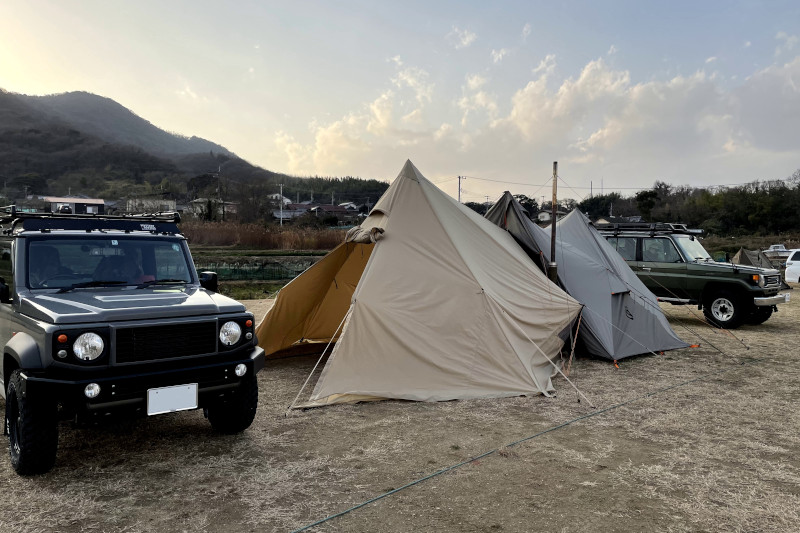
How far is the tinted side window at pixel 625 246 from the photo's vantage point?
500 inches

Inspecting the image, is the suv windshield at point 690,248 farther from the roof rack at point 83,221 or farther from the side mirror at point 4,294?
the side mirror at point 4,294

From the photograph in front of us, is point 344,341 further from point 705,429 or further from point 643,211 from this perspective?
point 643,211

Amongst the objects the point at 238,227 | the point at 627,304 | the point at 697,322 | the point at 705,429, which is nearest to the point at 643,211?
the point at 238,227

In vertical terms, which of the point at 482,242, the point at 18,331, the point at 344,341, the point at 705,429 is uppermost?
the point at 482,242

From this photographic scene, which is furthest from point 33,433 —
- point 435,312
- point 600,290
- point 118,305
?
point 600,290

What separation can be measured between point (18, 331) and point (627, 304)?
8263 millimetres

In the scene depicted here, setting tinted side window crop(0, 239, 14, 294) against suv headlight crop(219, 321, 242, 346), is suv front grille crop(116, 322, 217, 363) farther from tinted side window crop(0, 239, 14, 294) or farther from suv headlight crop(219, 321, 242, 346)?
tinted side window crop(0, 239, 14, 294)

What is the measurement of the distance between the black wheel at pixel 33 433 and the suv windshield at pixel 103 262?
3.17 ft

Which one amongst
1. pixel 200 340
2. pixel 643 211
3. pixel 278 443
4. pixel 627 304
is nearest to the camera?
pixel 200 340

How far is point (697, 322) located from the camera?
12750mm

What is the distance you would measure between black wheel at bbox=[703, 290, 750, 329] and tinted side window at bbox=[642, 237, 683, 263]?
1.12 m

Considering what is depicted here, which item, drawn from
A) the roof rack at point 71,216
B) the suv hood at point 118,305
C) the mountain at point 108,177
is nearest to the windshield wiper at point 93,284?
the suv hood at point 118,305

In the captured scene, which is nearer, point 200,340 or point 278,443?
point 200,340

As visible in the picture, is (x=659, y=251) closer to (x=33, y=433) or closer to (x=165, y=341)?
(x=165, y=341)
